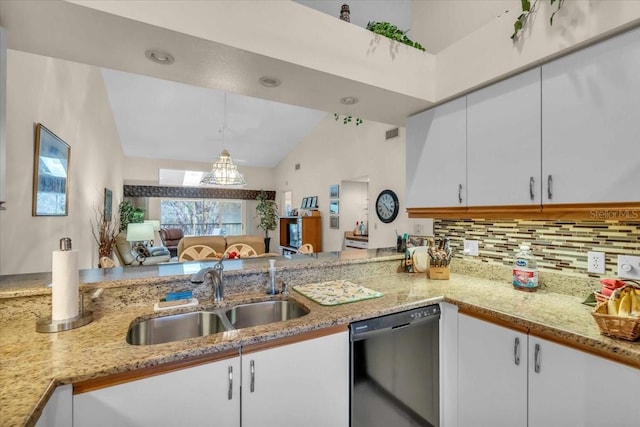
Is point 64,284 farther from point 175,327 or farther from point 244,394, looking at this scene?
point 244,394

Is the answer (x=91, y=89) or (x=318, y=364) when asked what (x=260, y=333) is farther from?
(x=91, y=89)

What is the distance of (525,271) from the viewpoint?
1793 mm

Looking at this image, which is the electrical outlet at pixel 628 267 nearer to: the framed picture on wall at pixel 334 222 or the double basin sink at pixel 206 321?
the double basin sink at pixel 206 321

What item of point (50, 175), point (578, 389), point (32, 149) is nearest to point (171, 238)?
point (50, 175)

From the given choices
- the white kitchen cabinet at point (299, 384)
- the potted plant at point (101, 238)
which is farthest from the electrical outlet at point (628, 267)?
the potted plant at point (101, 238)

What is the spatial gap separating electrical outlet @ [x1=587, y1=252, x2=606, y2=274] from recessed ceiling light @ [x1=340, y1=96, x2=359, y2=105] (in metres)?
1.63

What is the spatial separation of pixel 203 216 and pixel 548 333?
887 centimetres

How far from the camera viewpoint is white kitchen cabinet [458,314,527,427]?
1.37m

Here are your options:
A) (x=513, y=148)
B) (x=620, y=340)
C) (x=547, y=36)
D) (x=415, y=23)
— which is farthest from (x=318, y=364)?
(x=415, y=23)

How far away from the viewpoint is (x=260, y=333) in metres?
1.20

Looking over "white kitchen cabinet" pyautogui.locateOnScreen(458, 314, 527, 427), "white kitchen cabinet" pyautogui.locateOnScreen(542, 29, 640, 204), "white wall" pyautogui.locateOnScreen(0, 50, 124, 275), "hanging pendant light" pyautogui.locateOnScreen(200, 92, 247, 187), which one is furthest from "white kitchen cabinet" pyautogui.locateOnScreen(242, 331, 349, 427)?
"hanging pendant light" pyautogui.locateOnScreen(200, 92, 247, 187)

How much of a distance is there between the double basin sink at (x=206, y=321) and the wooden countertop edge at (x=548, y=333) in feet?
2.91

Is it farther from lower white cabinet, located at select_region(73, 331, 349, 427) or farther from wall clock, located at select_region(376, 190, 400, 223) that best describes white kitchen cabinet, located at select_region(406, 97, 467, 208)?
wall clock, located at select_region(376, 190, 400, 223)

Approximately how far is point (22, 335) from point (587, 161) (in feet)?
8.33
